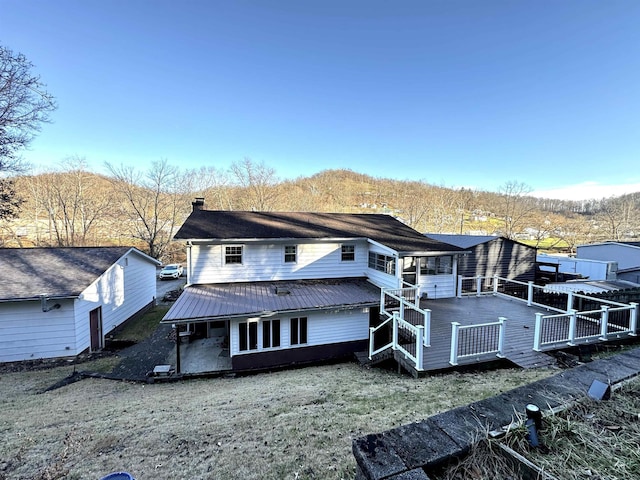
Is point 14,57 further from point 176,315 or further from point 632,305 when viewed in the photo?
point 632,305

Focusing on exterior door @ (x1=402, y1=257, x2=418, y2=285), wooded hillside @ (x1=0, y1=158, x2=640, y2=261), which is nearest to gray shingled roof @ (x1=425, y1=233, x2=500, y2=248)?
exterior door @ (x1=402, y1=257, x2=418, y2=285)

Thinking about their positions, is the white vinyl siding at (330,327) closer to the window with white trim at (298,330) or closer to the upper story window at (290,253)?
the window with white trim at (298,330)

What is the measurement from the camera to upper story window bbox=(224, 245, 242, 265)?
40.5ft

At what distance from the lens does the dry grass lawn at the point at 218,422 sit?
11.7 ft

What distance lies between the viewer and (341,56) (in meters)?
21.5

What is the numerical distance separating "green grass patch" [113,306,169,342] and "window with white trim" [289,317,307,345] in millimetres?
8068

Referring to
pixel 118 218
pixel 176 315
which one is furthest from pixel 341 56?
pixel 118 218

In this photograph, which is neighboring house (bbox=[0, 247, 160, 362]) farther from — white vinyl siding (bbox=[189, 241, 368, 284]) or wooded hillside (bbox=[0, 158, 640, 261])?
wooded hillside (bbox=[0, 158, 640, 261])

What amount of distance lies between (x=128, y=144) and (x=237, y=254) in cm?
2953

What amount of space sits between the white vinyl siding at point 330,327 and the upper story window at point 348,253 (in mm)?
3237

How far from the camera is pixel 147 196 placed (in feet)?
105

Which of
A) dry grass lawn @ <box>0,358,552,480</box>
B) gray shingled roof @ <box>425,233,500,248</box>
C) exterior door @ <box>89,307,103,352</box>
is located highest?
gray shingled roof @ <box>425,233,500,248</box>

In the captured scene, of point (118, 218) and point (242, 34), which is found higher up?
point (242, 34)

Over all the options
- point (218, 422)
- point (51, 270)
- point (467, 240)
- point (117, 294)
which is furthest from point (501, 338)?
point (51, 270)
